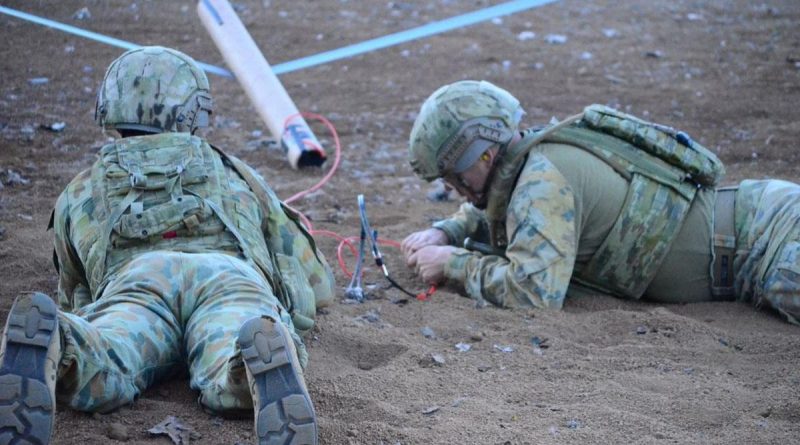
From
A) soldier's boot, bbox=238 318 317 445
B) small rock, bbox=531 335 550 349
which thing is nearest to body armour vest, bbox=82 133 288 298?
soldier's boot, bbox=238 318 317 445

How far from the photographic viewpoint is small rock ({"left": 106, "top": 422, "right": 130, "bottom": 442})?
325 cm

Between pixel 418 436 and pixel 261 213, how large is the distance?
4.50 ft

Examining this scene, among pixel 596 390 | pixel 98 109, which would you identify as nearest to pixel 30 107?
pixel 98 109

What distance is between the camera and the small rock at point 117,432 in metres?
3.25

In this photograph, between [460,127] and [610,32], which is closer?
[460,127]

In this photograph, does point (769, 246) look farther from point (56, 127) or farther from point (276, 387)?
point (56, 127)

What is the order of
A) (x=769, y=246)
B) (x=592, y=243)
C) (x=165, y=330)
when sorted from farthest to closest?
(x=592, y=243) → (x=769, y=246) → (x=165, y=330)

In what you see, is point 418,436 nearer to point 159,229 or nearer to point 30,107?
point 159,229

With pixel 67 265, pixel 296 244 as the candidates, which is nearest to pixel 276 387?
pixel 296 244

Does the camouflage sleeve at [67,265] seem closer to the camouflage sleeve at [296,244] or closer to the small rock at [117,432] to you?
Result: the camouflage sleeve at [296,244]

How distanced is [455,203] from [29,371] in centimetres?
454

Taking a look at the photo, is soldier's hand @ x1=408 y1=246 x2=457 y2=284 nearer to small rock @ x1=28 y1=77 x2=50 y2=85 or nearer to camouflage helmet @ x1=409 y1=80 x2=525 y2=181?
camouflage helmet @ x1=409 y1=80 x2=525 y2=181

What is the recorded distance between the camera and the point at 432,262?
540 cm

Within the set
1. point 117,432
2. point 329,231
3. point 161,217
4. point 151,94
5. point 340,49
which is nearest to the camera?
point 117,432
